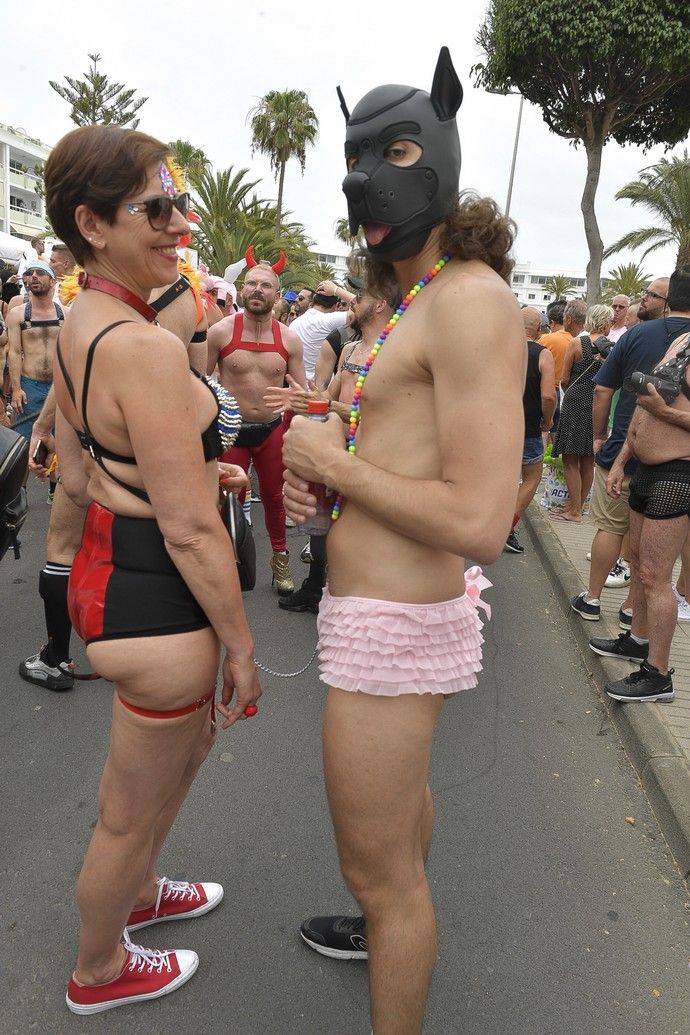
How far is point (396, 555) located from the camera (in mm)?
1578

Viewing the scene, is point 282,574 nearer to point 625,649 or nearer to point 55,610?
point 55,610

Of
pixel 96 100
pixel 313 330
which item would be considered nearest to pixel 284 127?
pixel 96 100

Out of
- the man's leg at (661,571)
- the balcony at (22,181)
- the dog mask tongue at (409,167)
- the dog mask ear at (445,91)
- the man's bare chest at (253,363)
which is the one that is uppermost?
the balcony at (22,181)

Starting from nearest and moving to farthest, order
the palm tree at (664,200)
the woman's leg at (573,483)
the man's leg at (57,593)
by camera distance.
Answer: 1. the man's leg at (57,593)
2. the woman's leg at (573,483)
3. the palm tree at (664,200)

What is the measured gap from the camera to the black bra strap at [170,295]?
349cm

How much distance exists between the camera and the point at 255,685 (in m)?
1.80

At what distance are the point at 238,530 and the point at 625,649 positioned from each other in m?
3.19

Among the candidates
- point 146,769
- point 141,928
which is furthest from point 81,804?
point 146,769

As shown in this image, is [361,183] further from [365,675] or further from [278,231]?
[278,231]

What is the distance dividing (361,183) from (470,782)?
2489 mm

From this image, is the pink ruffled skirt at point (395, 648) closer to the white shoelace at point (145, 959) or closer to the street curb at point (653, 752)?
the white shoelace at point (145, 959)

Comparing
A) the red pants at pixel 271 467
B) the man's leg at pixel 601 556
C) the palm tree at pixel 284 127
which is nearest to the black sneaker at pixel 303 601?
the red pants at pixel 271 467

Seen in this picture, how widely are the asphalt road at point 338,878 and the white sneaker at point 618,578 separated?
1987 mm

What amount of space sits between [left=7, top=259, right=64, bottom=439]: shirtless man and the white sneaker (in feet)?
16.9
